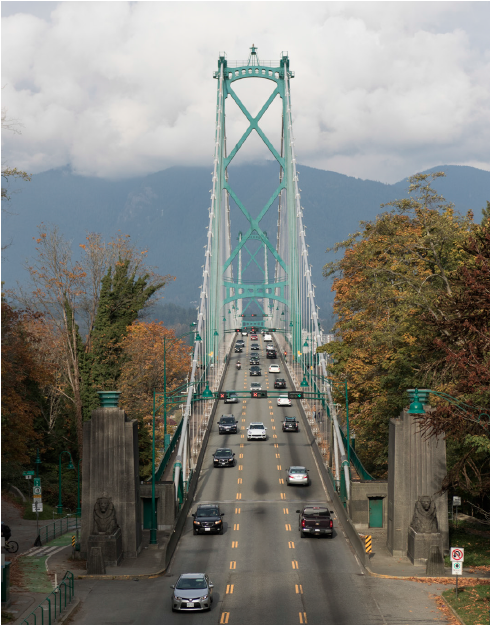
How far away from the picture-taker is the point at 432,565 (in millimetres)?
36188

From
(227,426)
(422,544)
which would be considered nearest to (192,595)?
(422,544)

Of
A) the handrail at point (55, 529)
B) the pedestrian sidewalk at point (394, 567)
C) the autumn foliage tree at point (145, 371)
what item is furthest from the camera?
the autumn foliage tree at point (145, 371)

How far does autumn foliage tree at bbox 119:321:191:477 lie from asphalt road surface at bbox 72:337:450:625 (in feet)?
39.9

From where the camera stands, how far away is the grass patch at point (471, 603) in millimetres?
28406

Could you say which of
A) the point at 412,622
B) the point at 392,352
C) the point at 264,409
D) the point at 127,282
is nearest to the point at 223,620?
the point at 412,622

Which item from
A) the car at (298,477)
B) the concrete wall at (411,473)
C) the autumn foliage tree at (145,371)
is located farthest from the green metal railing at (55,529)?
the concrete wall at (411,473)

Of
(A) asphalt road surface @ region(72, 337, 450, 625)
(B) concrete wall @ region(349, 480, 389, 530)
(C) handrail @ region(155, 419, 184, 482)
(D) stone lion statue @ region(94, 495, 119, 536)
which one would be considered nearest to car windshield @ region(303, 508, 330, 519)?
(A) asphalt road surface @ region(72, 337, 450, 625)

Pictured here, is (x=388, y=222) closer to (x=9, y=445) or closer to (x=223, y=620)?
(x=9, y=445)

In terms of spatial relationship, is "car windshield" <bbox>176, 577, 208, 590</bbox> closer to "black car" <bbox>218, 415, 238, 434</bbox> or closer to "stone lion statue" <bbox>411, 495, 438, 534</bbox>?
"stone lion statue" <bbox>411, 495, 438, 534</bbox>

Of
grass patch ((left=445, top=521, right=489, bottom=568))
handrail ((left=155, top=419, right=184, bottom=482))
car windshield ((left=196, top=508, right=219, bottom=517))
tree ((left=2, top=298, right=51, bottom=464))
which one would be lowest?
grass patch ((left=445, top=521, right=489, bottom=568))

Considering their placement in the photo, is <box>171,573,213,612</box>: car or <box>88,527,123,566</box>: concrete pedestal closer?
<box>171,573,213,612</box>: car

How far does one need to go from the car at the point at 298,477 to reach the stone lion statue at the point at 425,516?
1893 cm

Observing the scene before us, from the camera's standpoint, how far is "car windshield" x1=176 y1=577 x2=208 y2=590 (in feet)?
102

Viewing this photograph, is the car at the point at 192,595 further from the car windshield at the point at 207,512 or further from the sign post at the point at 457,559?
the car windshield at the point at 207,512
